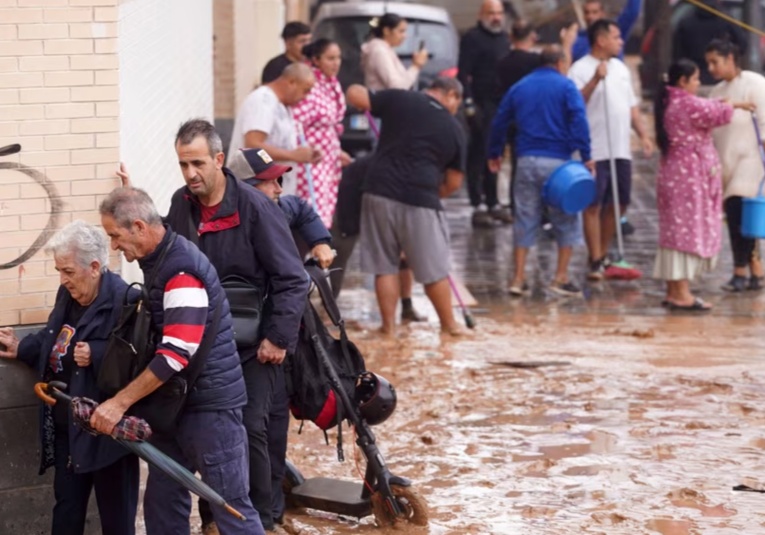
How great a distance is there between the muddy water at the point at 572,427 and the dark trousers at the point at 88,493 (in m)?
0.97

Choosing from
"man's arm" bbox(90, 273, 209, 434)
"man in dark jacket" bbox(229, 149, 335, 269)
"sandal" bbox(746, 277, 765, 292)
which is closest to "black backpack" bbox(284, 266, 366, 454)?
"man in dark jacket" bbox(229, 149, 335, 269)

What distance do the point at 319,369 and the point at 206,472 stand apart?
1059 mm

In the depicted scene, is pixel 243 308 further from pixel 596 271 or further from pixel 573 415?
pixel 596 271

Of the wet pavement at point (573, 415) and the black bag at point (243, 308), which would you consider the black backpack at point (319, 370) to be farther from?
the wet pavement at point (573, 415)

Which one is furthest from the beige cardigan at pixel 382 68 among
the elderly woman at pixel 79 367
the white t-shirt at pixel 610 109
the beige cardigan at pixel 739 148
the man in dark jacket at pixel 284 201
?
the elderly woman at pixel 79 367

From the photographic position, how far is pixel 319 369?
6.39 metres

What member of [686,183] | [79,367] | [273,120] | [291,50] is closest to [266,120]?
[273,120]

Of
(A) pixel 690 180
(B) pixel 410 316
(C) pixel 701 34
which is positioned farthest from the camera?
(C) pixel 701 34

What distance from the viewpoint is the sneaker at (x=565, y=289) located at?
11898 mm

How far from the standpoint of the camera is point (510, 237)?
1448 centimetres

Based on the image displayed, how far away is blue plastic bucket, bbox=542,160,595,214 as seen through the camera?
11430mm

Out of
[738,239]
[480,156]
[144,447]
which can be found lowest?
[144,447]

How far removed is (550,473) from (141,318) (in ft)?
Answer: 8.55

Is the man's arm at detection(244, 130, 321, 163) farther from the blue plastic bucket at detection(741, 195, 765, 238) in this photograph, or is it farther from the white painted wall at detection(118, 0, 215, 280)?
the blue plastic bucket at detection(741, 195, 765, 238)
